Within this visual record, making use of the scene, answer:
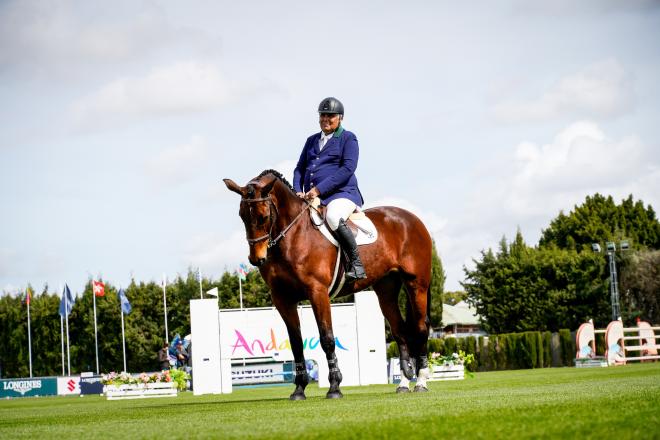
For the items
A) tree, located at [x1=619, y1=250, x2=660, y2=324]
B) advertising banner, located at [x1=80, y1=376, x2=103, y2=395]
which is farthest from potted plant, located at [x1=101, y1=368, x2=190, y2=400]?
tree, located at [x1=619, y1=250, x2=660, y2=324]

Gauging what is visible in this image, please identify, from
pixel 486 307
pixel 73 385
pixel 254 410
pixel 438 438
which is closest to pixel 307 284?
pixel 254 410

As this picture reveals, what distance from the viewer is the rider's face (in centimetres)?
992

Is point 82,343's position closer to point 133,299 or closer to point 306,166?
point 133,299

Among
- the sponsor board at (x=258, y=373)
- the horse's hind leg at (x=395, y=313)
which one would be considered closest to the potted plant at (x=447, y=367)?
the sponsor board at (x=258, y=373)

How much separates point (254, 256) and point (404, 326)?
9.22 ft

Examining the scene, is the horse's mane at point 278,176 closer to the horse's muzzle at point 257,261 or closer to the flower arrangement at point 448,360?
the horse's muzzle at point 257,261

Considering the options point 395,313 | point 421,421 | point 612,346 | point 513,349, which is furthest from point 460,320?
point 421,421

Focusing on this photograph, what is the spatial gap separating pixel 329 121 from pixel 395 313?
2.63m

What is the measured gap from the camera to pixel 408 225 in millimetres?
10469

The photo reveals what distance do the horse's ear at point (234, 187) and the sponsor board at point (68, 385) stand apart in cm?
2824

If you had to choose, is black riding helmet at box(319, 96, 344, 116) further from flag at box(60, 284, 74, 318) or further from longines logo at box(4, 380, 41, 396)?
flag at box(60, 284, 74, 318)

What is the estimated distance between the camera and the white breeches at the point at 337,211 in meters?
9.35

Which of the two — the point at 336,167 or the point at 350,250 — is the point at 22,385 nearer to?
the point at 336,167

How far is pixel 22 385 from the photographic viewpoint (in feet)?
116
